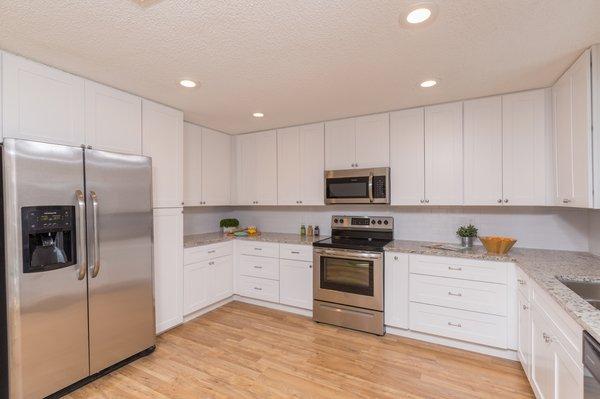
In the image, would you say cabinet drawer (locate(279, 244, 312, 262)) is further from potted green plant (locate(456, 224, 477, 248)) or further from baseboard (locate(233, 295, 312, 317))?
potted green plant (locate(456, 224, 477, 248))

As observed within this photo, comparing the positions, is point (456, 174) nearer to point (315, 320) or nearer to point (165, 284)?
point (315, 320)

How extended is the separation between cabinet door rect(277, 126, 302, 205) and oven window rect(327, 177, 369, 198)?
51 centimetres

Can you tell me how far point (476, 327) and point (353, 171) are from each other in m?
1.94

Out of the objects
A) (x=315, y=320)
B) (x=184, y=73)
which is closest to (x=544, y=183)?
(x=315, y=320)

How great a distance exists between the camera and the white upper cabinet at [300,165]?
374 centimetres

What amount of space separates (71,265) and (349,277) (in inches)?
96.2

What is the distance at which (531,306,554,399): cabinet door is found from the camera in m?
1.64

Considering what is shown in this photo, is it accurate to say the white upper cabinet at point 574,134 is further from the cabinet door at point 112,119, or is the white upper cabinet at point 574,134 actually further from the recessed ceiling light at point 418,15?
the cabinet door at point 112,119

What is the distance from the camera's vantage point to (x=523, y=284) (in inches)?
87.4

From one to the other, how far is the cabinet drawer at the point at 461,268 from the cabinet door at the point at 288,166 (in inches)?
66.9

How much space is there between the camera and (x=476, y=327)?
2.61 metres

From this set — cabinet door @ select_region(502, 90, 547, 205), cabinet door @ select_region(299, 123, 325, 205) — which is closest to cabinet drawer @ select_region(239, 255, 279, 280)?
cabinet door @ select_region(299, 123, 325, 205)

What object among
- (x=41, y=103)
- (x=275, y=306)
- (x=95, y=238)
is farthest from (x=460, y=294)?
(x=41, y=103)

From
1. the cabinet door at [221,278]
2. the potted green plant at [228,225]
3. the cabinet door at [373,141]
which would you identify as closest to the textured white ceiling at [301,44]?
the cabinet door at [373,141]
